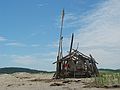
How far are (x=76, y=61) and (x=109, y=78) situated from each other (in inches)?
562

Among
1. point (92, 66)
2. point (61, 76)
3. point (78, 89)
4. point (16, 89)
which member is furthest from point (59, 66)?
point (78, 89)

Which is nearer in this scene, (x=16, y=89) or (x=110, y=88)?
(x=110, y=88)

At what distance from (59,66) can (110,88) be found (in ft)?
53.9

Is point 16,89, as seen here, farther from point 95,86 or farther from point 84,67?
point 84,67

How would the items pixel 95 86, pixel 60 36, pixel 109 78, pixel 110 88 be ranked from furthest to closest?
pixel 60 36 < pixel 109 78 < pixel 95 86 < pixel 110 88

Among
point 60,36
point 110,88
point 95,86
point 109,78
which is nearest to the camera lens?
point 110,88

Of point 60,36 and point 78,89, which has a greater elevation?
point 60,36

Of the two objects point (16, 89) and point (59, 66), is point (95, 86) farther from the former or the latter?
point (59, 66)

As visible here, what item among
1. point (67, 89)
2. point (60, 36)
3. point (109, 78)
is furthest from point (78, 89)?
point (60, 36)

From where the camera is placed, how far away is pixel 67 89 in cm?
2322

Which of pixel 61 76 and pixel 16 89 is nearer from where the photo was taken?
pixel 16 89

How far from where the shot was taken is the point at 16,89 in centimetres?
2555

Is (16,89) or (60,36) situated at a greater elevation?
(60,36)

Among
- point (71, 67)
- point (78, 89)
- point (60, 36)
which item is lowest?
point (78, 89)
